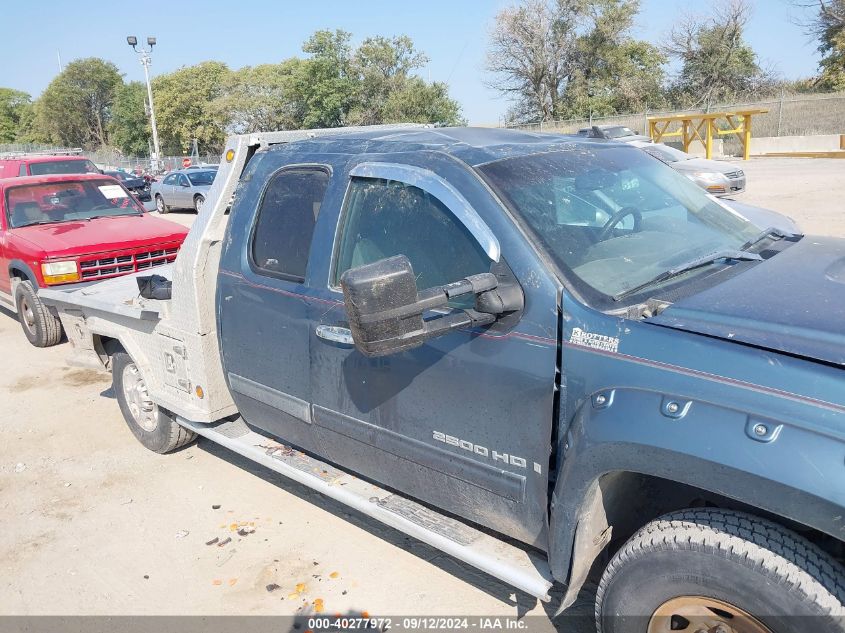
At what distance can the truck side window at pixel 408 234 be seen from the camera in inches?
111

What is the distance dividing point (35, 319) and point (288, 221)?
5.81m

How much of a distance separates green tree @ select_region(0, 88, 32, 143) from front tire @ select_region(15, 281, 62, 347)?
339 ft

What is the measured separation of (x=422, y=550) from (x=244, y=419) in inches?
52.2

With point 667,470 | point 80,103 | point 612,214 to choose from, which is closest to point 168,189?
point 612,214

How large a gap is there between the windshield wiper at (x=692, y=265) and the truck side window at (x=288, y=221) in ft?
5.11

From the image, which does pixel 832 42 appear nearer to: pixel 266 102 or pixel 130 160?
pixel 266 102

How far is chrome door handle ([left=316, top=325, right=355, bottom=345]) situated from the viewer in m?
3.10

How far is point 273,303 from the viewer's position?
3.53 m

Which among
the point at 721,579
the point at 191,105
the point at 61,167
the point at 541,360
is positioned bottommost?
the point at 721,579

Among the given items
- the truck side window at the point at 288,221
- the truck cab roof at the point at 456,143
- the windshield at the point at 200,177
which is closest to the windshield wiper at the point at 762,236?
the truck cab roof at the point at 456,143

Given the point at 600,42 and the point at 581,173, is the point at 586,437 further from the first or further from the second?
the point at 600,42

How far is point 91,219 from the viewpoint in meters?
8.63

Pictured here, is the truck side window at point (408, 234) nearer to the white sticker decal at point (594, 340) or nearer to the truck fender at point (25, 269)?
the white sticker decal at point (594, 340)

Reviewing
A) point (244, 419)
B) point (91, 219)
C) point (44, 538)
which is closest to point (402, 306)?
point (244, 419)
